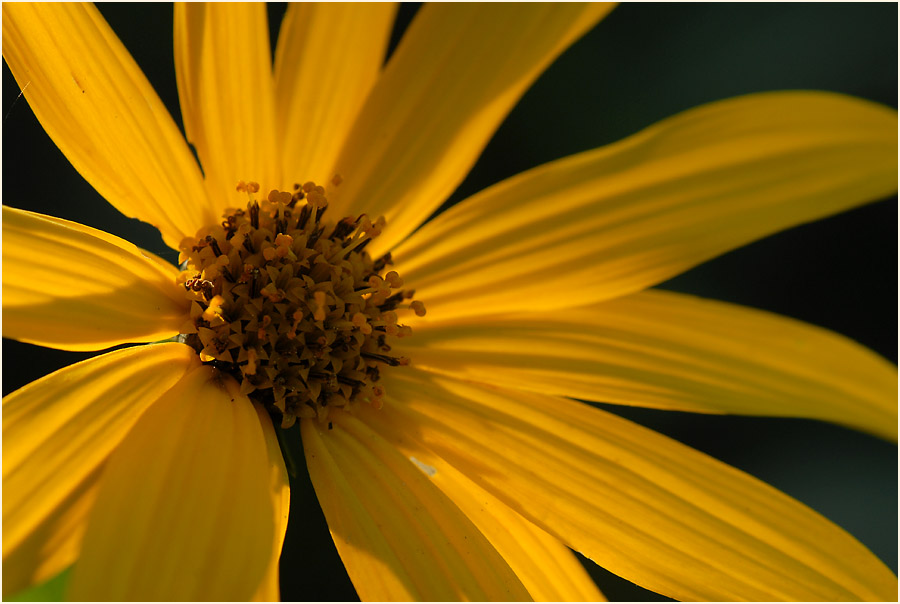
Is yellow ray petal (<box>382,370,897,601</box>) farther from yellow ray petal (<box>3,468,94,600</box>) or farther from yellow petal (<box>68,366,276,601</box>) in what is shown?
yellow ray petal (<box>3,468,94,600</box>)

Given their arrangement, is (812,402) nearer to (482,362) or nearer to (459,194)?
(482,362)

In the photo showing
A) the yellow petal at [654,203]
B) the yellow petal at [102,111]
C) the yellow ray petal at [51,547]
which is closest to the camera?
the yellow ray petal at [51,547]

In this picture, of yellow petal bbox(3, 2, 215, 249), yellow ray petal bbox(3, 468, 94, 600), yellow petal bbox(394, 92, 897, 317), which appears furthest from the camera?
yellow petal bbox(394, 92, 897, 317)

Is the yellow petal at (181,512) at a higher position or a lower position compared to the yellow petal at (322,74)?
lower

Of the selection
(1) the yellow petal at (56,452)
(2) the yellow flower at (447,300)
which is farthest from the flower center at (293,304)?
(1) the yellow petal at (56,452)

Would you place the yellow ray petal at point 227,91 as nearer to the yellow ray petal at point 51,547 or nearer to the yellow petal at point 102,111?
the yellow petal at point 102,111

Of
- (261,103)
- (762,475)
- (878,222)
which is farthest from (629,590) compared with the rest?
(261,103)

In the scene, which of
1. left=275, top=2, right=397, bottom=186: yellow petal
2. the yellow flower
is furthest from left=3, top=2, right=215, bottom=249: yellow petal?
left=275, top=2, right=397, bottom=186: yellow petal
